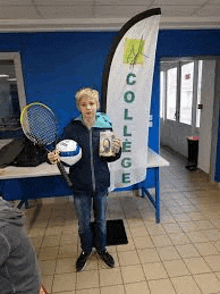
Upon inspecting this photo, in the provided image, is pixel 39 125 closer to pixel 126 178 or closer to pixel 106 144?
pixel 106 144

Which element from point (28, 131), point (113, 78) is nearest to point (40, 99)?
point (28, 131)

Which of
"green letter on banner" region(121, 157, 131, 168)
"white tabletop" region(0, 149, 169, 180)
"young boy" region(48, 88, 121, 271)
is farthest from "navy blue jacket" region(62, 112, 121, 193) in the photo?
"white tabletop" region(0, 149, 169, 180)

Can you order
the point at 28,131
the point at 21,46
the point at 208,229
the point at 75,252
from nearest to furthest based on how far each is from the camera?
1. the point at 28,131
2. the point at 75,252
3. the point at 208,229
4. the point at 21,46

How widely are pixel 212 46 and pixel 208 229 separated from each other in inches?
99.4

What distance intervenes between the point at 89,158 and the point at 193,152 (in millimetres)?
3649

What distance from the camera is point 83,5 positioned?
7.56ft

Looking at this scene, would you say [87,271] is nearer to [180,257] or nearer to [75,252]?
[75,252]

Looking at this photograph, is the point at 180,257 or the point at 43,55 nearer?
the point at 180,257

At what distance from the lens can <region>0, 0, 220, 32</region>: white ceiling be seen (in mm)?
2271

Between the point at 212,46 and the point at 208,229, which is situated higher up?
the point at 212,46

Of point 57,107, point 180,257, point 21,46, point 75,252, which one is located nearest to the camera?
point 180,257

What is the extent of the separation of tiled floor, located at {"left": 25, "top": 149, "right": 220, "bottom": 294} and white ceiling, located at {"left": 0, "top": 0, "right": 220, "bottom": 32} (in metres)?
2.49

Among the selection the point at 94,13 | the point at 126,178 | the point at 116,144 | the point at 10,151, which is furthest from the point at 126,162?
the point at 94,13

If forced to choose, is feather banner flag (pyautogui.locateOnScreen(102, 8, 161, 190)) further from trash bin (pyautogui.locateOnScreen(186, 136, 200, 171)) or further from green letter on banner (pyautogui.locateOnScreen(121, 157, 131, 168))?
trash bin (pyautogui.locateOnScreen(186, 136, 200, 171))
